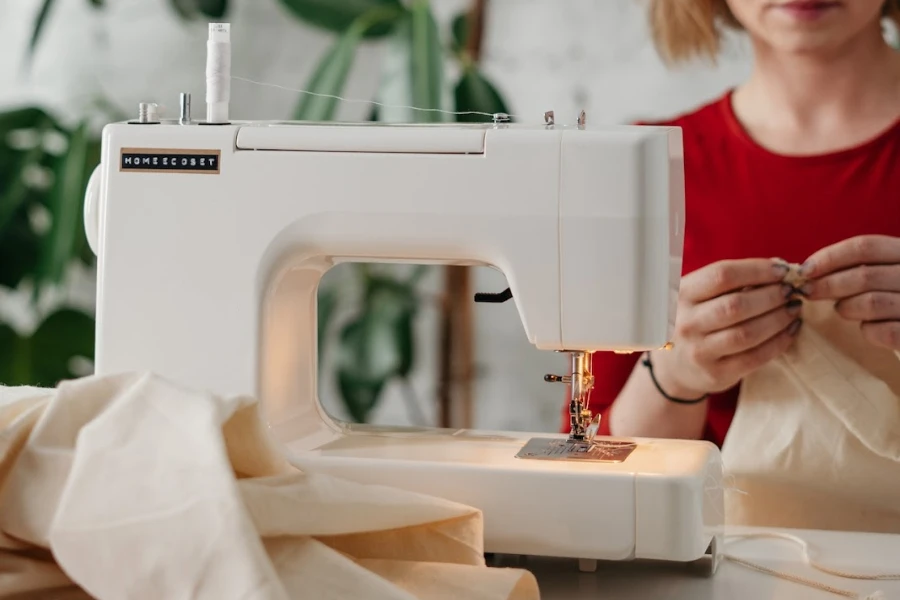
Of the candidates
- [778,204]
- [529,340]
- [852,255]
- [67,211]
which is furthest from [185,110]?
[67,211]

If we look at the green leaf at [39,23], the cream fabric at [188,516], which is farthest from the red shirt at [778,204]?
the green leaf at [39,23]

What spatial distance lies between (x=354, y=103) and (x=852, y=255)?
3.85 feet

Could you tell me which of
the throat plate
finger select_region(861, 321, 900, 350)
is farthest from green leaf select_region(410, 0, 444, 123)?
the throat plate

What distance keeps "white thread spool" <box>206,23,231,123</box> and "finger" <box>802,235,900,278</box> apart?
654 mm

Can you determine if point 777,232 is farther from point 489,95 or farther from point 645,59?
point 489,95

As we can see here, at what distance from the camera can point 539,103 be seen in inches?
88.2

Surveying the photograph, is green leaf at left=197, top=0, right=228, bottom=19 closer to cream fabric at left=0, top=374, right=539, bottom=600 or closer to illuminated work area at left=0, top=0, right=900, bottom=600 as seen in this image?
illuminated work area at left=0, top=0, right=900, bottom=600

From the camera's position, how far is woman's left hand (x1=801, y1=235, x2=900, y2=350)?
1.34 meters

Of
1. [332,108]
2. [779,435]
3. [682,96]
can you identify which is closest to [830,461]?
[779,435]

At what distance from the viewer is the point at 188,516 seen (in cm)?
71

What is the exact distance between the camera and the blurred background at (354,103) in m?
2.22

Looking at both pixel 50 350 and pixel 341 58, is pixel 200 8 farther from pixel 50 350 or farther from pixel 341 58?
pixel 50 350

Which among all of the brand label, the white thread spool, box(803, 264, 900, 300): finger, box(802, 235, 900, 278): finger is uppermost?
the white thread spool

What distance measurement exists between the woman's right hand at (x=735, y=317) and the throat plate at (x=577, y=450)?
0.97ft
